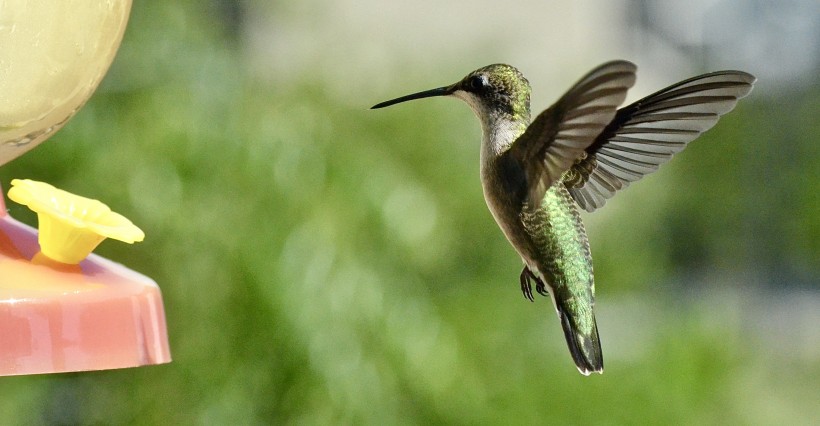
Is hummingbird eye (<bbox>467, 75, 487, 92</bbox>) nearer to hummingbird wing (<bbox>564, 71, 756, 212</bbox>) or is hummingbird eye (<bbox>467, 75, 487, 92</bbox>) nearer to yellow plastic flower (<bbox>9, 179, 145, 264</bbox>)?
hummingbird wing (<bbox>564, 71, 756, 212</bbox>)

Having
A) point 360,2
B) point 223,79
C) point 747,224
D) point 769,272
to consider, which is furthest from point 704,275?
point 223,79

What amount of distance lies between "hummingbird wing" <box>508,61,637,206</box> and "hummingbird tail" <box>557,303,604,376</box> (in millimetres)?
105

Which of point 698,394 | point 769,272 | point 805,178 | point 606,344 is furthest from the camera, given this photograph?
point 769,272

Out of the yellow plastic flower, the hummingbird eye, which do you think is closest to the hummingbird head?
the hummingbird eye

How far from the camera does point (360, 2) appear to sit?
578 centimetres

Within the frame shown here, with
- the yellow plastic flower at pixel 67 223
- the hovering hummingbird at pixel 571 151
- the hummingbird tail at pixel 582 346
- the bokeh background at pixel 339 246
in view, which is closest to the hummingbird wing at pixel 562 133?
the hovering hummingbird at pixel 571 151

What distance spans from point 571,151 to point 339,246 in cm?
244

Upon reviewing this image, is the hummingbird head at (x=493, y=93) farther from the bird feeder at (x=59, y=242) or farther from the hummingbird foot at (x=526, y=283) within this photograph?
the bird feeder at (x=59, y=242)

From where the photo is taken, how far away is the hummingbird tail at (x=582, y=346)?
881mm

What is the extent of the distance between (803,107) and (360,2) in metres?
5.11

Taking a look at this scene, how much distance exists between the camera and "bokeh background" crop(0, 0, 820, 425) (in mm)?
3184

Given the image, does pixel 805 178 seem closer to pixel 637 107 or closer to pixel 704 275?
pixel 704 275

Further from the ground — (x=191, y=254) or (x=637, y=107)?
(x=637, y=107)

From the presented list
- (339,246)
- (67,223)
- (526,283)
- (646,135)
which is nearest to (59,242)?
(67,223)
